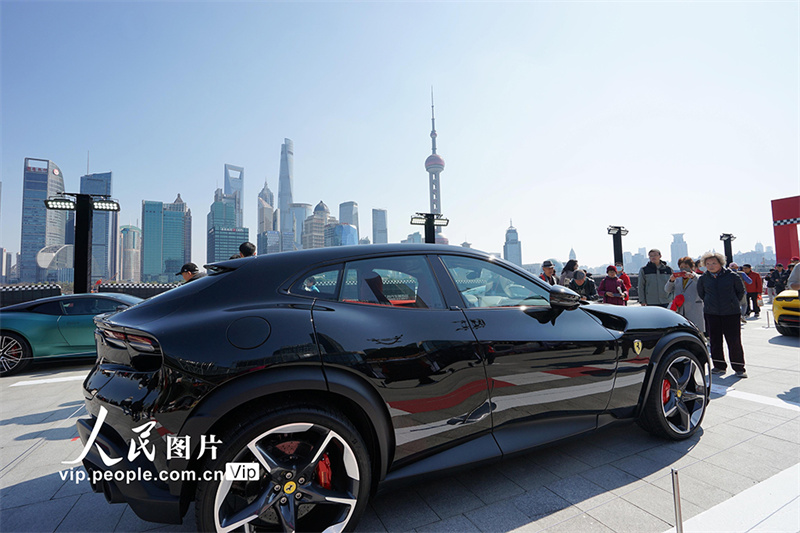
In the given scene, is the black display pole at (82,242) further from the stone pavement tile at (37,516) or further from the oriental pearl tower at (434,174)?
the oriental pearl tower at (434,174)

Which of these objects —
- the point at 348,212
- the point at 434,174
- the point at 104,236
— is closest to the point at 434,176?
the point at 434,174

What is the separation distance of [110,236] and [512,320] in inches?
4331

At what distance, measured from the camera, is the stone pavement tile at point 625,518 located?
72.4 inches

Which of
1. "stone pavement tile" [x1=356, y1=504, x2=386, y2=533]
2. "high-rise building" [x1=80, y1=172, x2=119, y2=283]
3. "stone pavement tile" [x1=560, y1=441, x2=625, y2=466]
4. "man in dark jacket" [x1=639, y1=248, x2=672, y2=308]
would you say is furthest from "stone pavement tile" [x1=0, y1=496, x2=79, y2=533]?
"high-rise building" [x1=80, y1=172, x2=119, y2=283]

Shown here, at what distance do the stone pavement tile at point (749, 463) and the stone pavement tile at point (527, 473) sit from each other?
1.18 m

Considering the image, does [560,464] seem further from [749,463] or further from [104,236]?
[104,236]

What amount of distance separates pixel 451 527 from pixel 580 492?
0.85 meters

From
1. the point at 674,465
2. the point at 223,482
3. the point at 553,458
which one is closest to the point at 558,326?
the point at 553,458

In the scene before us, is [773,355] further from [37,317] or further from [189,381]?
[37,317]

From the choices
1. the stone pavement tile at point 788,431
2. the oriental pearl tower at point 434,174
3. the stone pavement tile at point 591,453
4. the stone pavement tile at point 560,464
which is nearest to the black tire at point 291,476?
the stone pavement tile at point 560,464

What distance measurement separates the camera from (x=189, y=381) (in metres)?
1.50

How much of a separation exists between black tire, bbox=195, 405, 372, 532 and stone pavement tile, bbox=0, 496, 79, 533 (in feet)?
3.98

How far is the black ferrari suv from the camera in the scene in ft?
4.98

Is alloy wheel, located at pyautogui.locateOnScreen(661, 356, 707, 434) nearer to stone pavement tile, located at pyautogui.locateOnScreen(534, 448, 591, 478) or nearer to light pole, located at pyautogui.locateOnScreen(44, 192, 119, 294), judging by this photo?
stone pavement tile, located at pyautogui.locateOnScreen(534, 448, 591, 478)
